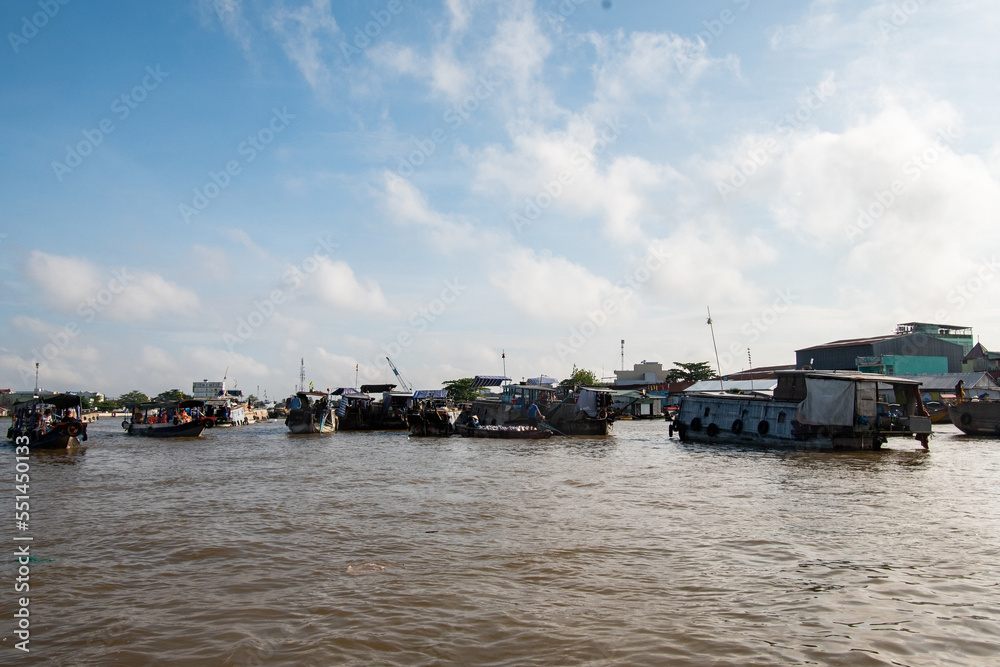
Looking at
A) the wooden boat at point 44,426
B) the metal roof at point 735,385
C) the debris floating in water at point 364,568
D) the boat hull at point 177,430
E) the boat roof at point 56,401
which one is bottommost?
the boat hull at point 177,430

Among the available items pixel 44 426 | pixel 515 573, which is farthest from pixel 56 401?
pixel 515 573

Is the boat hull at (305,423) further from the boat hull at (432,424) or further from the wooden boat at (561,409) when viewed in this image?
the wooden boat at (561,409)

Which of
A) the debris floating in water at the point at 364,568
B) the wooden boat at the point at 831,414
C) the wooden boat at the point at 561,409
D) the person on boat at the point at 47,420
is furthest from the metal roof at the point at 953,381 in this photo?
the person on boat at the point at 47,420

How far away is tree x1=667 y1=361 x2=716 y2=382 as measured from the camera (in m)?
68.1

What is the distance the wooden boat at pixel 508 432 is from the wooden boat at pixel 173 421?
1757 centimetres

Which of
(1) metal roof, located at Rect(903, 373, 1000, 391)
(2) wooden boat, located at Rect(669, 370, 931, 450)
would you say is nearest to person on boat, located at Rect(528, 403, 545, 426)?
(2) wooden boat, located at Rect(669, 370, 931, 450)

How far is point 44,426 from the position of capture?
26797mm

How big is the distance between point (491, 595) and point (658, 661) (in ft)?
6.92

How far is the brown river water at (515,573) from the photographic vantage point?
5145 mm

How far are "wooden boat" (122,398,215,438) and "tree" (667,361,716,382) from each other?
49.3 m

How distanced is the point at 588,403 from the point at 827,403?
44.6 feet

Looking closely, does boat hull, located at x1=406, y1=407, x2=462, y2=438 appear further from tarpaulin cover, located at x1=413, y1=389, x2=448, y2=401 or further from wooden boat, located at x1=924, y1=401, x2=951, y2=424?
wooden boat, located at x1=924, y1=401, x2=951, y2=424

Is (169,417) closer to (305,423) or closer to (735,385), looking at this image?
(305,423)

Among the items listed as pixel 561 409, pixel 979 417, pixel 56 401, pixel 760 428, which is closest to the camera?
pixel 760 428
